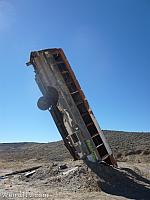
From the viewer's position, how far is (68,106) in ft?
49.1

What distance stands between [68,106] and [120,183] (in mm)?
3970

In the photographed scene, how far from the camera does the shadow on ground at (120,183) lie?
38.2ft

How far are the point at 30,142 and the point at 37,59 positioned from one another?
45.4 metres

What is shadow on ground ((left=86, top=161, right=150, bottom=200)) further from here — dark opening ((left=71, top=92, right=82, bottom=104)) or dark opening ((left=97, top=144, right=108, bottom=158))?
dark opening ((left=71, top=92, right=82, bottom=104))

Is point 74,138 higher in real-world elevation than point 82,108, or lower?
lower

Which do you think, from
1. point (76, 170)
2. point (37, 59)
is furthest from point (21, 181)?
point (37, 59)

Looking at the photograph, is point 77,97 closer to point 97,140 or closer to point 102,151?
point 97,140

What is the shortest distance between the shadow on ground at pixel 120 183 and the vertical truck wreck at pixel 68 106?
1027 mm

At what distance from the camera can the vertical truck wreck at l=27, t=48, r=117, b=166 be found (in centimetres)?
1486

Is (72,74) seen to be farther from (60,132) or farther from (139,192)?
(139,192)

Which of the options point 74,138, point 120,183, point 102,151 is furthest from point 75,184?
point 102,151

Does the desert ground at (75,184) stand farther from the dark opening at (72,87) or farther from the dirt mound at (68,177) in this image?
the dark opening at (72,87)

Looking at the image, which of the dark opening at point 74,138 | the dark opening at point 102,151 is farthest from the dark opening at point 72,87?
the dark opening at point 102,151

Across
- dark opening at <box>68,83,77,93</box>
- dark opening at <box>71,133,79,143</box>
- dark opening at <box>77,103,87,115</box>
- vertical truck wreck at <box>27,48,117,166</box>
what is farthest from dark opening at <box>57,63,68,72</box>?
dark opening at <box>71,133,79,143</box>
